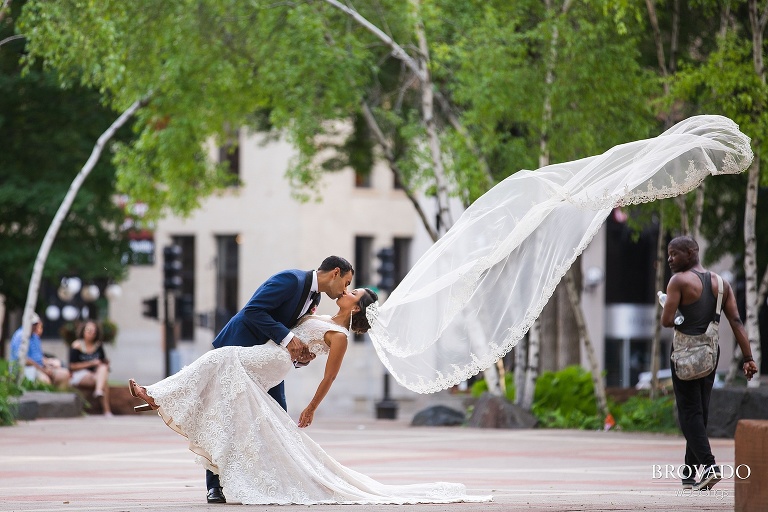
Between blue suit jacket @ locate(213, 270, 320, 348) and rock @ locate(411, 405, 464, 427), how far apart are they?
13.3 m

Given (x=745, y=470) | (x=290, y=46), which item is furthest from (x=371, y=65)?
(x=745, y=470)

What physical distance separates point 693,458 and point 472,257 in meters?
2.32

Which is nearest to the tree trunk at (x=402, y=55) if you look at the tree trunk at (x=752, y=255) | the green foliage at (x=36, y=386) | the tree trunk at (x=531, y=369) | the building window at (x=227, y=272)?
the tree trunk at (x=531, y=369)

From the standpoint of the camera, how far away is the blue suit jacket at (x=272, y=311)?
1029cm

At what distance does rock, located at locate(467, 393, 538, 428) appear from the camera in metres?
22.3

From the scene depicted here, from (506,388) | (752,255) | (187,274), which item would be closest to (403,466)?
(752,255)

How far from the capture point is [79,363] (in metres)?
25.7

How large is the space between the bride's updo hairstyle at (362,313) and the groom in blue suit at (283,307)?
201 mm

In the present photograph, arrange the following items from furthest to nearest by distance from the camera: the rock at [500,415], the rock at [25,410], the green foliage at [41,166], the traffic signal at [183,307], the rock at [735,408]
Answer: the traffic signal at [183,307] → the green foliage at [41,166] → the rock at [500,415] → the rock at [25,410] → the rock at [735,408]

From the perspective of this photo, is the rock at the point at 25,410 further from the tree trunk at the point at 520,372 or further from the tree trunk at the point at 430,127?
the tree trunk at the point at 520,372

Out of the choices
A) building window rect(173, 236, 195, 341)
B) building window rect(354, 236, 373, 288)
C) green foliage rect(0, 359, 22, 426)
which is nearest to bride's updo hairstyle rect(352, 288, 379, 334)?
green foliage rect(0, 359, 22, 426)

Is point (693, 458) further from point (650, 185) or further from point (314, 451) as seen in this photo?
point (314, 451)

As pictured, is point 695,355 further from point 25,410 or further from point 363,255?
point 363,255

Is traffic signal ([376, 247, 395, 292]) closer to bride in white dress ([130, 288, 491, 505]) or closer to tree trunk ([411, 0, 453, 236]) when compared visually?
tree trunk ([411, 0, 453, 236])
